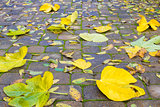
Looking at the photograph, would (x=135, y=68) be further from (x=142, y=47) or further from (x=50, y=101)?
(x=50, y=101)

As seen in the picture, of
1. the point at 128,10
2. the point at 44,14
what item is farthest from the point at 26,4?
the point at 128,10

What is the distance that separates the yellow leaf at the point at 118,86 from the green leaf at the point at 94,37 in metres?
0.84

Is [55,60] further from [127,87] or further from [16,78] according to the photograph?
[127,87]

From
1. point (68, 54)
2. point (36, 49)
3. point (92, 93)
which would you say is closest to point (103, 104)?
point (92, 93)

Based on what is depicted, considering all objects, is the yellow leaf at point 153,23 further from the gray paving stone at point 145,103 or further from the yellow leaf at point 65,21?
the gray paving stone at point 145,103

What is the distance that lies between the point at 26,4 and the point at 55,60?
259cm

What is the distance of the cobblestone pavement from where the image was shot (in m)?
1.49

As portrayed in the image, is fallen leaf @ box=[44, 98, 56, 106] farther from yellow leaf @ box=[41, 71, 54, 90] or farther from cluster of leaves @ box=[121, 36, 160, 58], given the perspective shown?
cluster of leaves @ box=[121, 36, 160, 58]

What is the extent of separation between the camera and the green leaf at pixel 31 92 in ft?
4.34

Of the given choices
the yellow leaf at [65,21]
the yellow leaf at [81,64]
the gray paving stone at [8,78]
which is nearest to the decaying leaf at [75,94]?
the yellow leaf at [81,64]

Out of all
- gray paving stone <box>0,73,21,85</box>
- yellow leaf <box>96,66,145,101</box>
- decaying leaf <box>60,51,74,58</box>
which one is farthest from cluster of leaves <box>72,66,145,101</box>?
gray paving stone <box>0,73,21,85</box>

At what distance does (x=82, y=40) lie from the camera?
2.38 metres

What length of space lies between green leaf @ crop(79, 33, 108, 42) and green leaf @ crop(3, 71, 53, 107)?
1.03 metres

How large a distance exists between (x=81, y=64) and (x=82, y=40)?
0.63m
